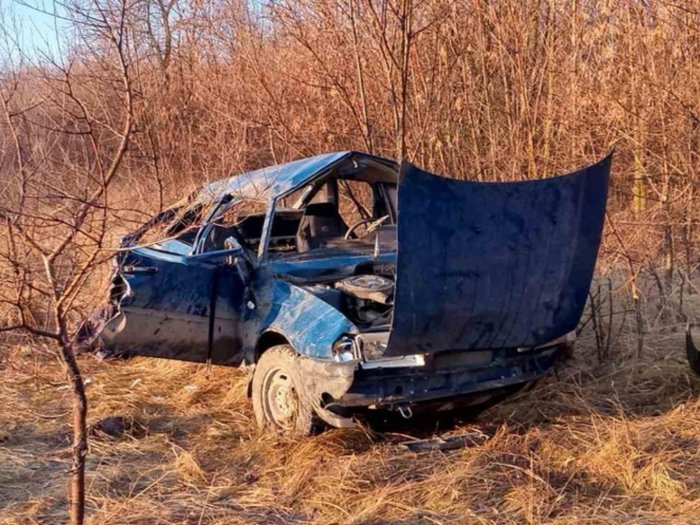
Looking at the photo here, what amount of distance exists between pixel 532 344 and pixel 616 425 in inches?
31.1

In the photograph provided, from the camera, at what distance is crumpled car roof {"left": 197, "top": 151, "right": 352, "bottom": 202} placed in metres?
5.93

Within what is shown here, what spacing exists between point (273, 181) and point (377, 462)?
241cm

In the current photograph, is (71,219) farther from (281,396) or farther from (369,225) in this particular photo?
(369,225)

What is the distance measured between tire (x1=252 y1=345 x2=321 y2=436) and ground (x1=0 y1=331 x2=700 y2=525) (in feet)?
0.41

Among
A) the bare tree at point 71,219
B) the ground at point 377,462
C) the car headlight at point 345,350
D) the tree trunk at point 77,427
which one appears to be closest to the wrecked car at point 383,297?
the car headlight at point 345,350

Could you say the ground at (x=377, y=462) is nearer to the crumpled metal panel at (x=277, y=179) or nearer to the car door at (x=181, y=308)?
the car door at (x=181, y=308)

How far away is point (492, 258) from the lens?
4.72 metres

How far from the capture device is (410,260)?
4398mm

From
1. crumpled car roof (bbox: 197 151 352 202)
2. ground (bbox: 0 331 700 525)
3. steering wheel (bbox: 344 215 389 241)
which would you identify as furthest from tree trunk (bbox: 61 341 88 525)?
steering wheel (bbox: 344 215 389 241)

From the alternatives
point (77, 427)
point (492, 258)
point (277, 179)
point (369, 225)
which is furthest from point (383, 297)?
point (77, 427)

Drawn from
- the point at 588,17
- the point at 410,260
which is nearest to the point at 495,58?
the point at 588,17

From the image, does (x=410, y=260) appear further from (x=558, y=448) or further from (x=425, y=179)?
(x=558, y=448)

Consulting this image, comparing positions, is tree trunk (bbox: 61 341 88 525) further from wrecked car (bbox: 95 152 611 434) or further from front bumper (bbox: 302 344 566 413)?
front bumper (bbox: 302 344 566 413)

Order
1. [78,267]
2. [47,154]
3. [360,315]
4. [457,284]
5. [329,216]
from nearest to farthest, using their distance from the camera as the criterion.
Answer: [78,267] < [47,154] < [457,284] < [360,315] < [329,216]
